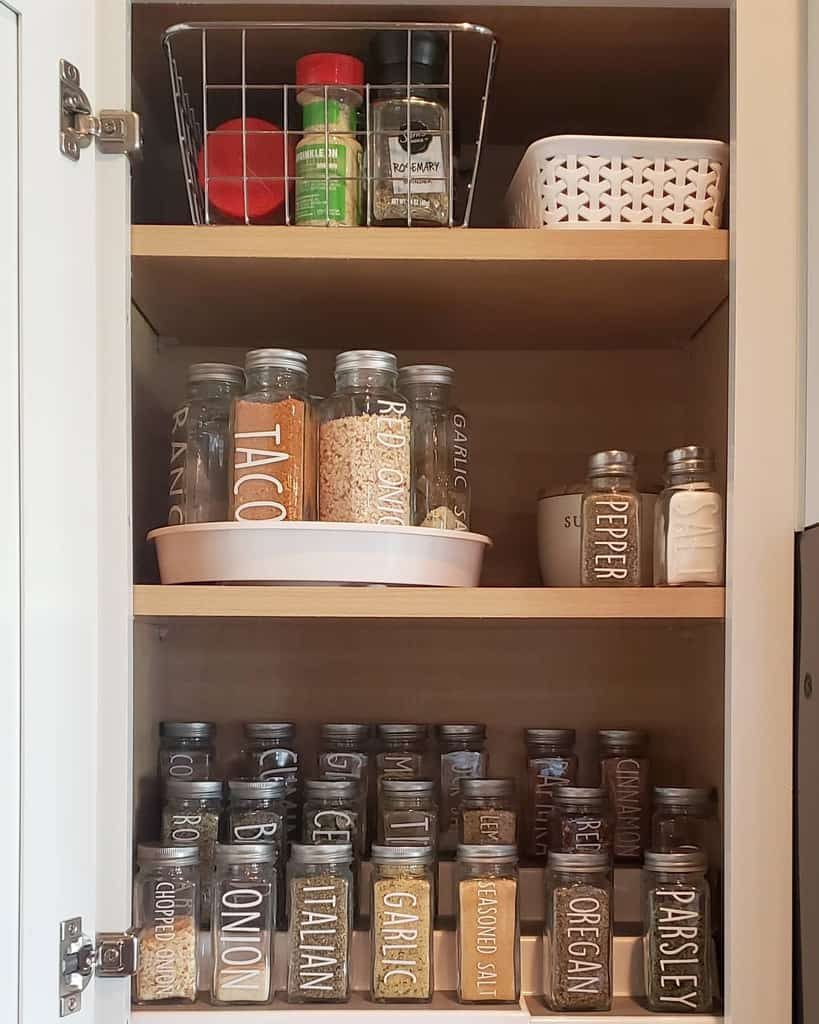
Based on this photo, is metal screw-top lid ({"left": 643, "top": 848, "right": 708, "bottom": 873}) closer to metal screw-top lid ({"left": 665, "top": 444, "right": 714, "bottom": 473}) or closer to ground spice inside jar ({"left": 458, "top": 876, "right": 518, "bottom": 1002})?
ground spice inside jar ({"left": 458, "top": 876, "right": 518, "bottom": 1002})

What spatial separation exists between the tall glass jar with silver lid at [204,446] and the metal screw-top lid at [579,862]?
468 millimetres

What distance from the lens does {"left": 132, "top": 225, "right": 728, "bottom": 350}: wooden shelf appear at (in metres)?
1.13

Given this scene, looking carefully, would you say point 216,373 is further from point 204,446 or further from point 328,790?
point 328,790

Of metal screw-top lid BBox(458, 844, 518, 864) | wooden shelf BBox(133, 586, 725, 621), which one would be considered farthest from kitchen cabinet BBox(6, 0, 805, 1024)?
metal screw-top lid BBox(458, 844, 518, 864)

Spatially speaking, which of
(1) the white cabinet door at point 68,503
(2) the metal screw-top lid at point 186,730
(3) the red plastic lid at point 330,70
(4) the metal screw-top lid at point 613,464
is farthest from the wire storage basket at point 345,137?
(2) the metal screw-top lid at point 186,730

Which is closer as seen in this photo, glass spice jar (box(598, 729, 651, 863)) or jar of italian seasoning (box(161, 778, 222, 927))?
jar of italian seasoning (box(161, 778, 222, 927))

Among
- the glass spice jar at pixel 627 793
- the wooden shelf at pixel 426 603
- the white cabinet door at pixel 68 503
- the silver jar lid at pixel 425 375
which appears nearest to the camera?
the white cabinet door at pixel 68 503

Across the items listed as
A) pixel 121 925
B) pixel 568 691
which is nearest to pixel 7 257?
pixel 121 925

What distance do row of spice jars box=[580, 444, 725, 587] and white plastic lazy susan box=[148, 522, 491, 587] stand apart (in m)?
0.15

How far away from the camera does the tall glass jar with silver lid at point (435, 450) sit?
3.97ft

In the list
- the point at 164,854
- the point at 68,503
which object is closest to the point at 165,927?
the point at 164,854

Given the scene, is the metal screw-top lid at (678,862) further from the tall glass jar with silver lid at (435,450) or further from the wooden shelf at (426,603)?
the tall glass jar with silver lid at (435,450)

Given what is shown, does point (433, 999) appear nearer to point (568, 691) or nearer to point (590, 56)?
point (568, 691)

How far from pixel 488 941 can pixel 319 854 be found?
18 centimetres
